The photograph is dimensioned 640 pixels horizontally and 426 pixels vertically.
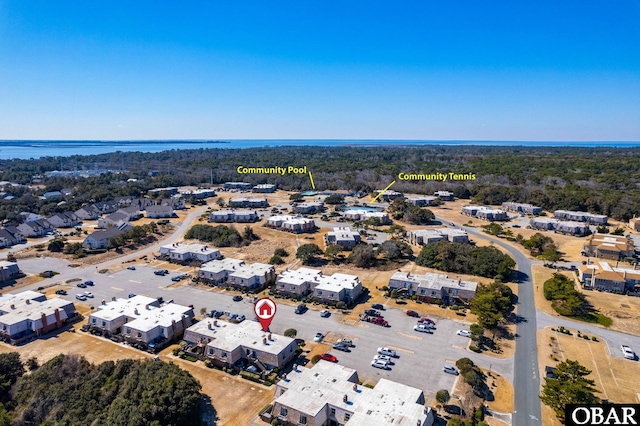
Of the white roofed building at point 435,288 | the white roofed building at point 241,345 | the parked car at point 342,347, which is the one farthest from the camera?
the white roofed building at point 435,288

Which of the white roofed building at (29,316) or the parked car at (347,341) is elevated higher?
the white roofed building at (29,316)

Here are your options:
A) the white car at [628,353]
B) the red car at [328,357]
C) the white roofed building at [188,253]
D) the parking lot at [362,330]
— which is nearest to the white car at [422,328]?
the parking lot at [362,330]

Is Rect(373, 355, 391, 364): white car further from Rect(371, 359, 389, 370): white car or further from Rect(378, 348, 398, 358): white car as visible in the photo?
Rect(378, 348, 398, 358): white car

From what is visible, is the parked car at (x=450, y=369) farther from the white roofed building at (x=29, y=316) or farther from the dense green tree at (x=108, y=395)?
the white roofed building at (x=29, y=316)

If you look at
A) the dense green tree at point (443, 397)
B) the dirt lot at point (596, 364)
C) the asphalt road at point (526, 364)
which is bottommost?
the dirt lot at point (596, 364)

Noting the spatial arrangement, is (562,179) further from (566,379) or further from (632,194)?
(566,379)

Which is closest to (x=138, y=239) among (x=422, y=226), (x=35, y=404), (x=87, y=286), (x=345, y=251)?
(x=87, y=286)

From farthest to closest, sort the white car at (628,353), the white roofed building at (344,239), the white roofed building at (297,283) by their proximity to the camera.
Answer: the white roofed building at (344,239)
the white roofed building at (297,283)
the white car at (628,353)
